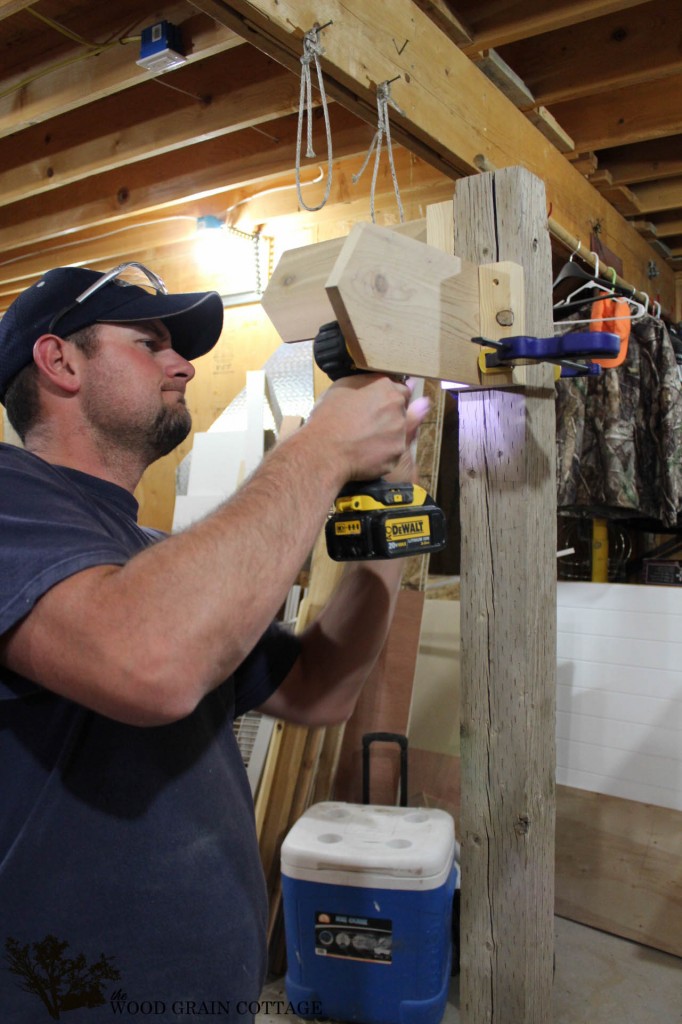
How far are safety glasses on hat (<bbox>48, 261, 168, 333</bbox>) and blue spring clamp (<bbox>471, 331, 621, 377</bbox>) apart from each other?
55 cm

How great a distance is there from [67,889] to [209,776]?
204mm

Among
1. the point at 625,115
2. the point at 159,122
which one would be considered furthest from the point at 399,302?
the point at 625,115

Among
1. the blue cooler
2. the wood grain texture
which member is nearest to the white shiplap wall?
the wood grain texture

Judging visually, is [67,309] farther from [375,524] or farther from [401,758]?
[401,758]

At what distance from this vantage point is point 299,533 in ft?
2.69

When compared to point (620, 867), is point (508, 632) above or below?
above

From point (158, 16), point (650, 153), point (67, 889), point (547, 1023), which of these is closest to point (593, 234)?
point (650, 153)

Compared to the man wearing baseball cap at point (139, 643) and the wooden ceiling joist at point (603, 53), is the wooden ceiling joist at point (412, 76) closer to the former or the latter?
the wooden ceiling joist at point (603, 53)

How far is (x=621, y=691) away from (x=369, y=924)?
1.31 meters

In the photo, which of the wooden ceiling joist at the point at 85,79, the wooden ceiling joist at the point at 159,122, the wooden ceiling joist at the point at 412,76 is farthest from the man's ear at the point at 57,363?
the wooden ceiling joist at the point at 159,122

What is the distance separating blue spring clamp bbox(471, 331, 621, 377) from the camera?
3.67ft

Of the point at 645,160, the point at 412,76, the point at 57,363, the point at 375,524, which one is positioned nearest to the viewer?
the point at 375,524

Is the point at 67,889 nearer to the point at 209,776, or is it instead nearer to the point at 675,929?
the point at 209,776

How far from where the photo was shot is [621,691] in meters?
2.92
